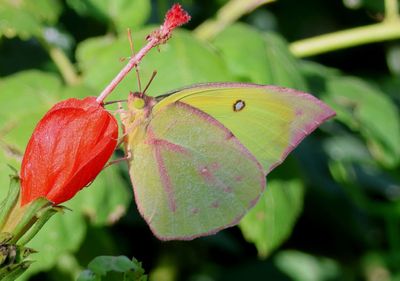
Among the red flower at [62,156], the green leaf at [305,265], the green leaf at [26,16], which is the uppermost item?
the red flower at [62,156]

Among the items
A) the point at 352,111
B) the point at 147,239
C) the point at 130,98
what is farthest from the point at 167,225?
the point at 147,239

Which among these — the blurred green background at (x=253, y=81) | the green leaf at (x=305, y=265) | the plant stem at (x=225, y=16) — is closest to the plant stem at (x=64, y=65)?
the blurred green background at (x=253, y=81)

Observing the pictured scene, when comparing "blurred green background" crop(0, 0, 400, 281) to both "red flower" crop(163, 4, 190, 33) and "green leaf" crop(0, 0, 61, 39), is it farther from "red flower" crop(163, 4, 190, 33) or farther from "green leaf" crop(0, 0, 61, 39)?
"red flower" crop(163, 4, 190, 33)

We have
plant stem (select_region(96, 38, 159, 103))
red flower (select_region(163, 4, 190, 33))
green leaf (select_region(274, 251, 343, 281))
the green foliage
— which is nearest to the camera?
the green foliage

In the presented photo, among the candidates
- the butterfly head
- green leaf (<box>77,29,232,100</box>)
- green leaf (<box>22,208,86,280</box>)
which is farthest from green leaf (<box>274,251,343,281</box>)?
the butterfly head

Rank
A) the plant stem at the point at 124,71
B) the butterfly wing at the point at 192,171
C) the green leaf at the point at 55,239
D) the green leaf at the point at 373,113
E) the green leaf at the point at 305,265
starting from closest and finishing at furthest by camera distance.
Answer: the plant stem at the point at 124,71, the butterfly wing at the point at 192,171, the green leaf at the point at 55,239, the green leaf at the point at 373,113, the green leaf at the point at 305,265

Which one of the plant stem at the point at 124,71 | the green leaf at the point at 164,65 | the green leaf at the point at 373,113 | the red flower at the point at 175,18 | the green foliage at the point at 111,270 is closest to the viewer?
the green foliage at the point at 111,270

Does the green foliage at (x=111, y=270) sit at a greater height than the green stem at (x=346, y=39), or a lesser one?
greater

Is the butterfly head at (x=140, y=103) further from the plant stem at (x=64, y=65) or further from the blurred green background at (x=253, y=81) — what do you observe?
the plant stem at (x=64, y=65)
